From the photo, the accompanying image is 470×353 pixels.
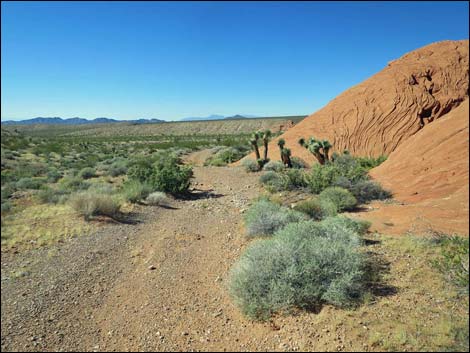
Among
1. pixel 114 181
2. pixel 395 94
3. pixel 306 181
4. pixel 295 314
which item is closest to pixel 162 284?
pixel 295 314

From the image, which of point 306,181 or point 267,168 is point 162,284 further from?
point 267,168

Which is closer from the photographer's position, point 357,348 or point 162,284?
point 357,348

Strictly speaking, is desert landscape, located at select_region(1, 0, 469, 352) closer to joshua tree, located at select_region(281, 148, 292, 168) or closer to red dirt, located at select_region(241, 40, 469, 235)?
red dirt, located at select_region(241, 40, 469, 235)

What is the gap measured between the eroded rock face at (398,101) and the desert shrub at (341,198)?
11.1 m

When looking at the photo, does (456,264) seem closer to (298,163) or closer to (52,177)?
(298,163)

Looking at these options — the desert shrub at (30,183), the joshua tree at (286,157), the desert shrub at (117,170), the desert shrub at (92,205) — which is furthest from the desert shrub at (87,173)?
the joshua tree at (286,157)

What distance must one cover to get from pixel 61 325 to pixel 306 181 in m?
11.4

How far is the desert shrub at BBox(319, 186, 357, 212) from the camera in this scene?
1124 centimetres

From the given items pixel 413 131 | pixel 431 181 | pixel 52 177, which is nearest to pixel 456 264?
pixel 431 181

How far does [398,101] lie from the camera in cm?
2153

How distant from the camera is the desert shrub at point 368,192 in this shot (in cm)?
1218

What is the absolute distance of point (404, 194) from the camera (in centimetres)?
1154

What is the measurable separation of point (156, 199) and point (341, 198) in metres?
7.20

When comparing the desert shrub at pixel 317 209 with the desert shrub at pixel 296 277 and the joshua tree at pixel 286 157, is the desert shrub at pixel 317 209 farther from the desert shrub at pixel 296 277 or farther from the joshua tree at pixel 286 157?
the joshua tree at pixel 286 157
